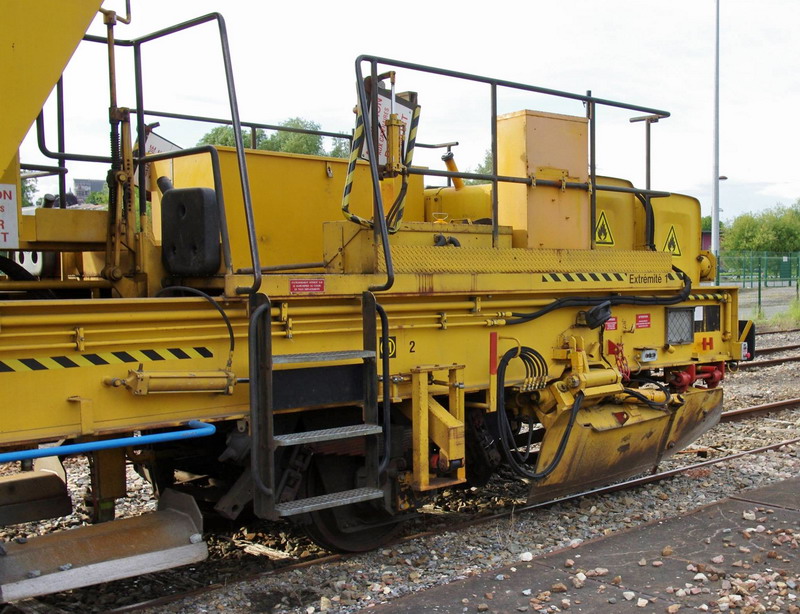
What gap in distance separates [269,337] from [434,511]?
263 centimetres

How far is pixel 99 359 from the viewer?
4.02 m

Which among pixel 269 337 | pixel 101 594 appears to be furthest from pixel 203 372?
pixel 101 594

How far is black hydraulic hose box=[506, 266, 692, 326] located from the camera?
586cm

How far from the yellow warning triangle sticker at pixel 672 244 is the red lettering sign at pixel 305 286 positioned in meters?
3.87

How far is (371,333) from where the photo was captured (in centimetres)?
471

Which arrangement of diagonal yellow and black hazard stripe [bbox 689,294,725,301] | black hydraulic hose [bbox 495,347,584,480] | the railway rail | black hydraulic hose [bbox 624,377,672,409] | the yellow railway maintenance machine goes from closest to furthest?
the yellow railway maintenance machine
the railway rail
black hydraulic hose [bbox 495,347,584,480]
black hydraulic hose [bbox 624,377,672,409]
diagonal yellow and black hazard stripe [bbox 689,294,725,301]

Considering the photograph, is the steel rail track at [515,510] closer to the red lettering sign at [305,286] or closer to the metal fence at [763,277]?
→ the red lettering sign at [305,286]

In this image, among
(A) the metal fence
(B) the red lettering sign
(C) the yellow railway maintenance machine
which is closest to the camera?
(C) the yellow railway maintenance machine

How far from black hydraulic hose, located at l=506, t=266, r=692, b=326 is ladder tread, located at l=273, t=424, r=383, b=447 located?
1.52m

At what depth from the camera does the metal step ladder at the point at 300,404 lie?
429 cm

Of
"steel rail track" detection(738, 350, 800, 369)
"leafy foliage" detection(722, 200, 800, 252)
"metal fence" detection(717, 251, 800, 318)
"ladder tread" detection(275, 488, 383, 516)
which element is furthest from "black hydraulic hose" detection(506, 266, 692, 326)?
"leafy foliage" detection(722, 200, 800, 252)

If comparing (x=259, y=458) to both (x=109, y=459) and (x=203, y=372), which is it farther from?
(x=109, y=459)

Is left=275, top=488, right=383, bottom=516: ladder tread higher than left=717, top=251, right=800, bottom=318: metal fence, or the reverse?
left=717, top=251, right=800, bottom=318: metal fence

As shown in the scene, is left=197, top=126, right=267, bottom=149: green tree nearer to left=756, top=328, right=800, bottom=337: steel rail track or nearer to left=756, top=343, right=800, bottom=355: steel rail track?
left=756, top=343, right=800, bottom=355: steel rail track
